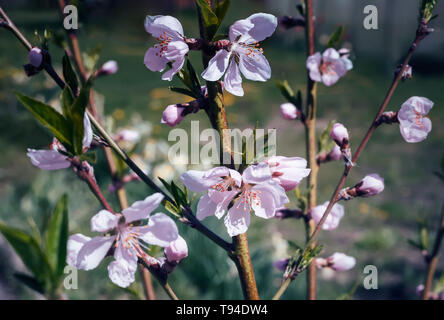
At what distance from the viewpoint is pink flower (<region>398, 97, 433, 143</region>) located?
81 centimetres

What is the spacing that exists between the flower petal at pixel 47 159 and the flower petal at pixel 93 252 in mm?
143

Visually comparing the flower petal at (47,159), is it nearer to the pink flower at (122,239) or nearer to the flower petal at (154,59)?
the pink flower at (122,239)

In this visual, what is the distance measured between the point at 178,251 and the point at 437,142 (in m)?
4.96

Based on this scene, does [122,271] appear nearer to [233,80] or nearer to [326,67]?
[233,80]

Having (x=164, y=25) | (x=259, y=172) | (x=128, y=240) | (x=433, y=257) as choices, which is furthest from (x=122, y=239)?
(x=433, y=257)

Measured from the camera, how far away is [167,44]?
702mm

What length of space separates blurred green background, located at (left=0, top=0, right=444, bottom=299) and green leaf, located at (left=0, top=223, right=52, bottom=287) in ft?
0.52

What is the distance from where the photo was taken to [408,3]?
6.73m

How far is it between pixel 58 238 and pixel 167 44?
1.23ft

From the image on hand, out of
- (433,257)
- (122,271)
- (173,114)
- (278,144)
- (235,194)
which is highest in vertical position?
(173,114)

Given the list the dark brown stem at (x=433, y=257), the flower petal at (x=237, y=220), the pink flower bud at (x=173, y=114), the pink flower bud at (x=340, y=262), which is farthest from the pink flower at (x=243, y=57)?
the dark brown stem at (x=433, y=257)

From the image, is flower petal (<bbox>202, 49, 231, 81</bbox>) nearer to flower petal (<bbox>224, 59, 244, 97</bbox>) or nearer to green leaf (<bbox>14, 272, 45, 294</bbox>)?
flower petal (<bbox>224, 59, 244, 97</bbox>)
